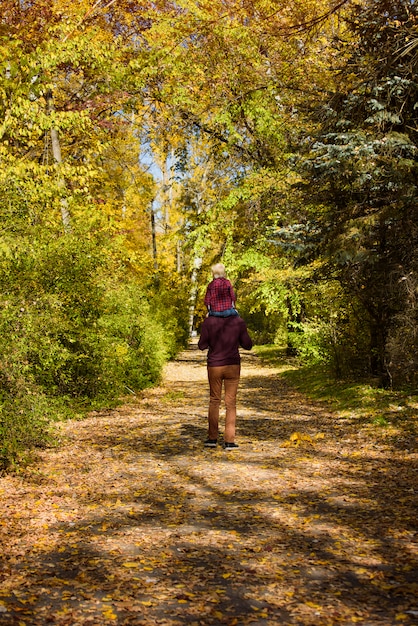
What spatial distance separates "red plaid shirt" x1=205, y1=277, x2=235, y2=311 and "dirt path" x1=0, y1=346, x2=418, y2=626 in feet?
6.20

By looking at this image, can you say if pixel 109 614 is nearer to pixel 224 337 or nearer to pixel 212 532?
pixel 212 532

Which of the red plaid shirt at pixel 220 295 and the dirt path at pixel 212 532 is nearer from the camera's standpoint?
the dirt path at pixel 212 532

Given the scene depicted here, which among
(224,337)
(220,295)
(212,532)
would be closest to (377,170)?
(220,295)

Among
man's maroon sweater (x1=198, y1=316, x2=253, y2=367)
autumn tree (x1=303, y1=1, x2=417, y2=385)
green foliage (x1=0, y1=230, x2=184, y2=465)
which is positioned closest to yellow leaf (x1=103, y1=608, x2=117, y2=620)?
green foliage (x1=0, y1=230, x2=184, y2=465)

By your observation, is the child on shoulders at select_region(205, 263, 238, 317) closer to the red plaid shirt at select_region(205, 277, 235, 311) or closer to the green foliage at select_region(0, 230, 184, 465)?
the red plaid shirt at select_region(205, 277, 235, 311)

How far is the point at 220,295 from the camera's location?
811cm

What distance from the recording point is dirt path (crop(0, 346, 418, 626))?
363cm

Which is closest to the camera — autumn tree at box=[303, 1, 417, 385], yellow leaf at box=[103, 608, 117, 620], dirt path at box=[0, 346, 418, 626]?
yellow leaf at box=[103, 608, 117, 620]

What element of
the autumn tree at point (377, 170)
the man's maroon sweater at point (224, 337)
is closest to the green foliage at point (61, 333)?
the man's maroon sweater at point (224, 337)

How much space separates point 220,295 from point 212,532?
146 inches

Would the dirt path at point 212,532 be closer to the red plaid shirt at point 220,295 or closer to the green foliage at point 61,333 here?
the green foliage at point 61,333

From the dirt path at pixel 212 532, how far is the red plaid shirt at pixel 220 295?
74.4 inches

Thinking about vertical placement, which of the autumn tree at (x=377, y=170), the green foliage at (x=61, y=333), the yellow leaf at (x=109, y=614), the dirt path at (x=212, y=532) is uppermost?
the autumn tree at (x=377, y=170)

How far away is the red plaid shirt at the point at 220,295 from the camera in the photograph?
317 inches
